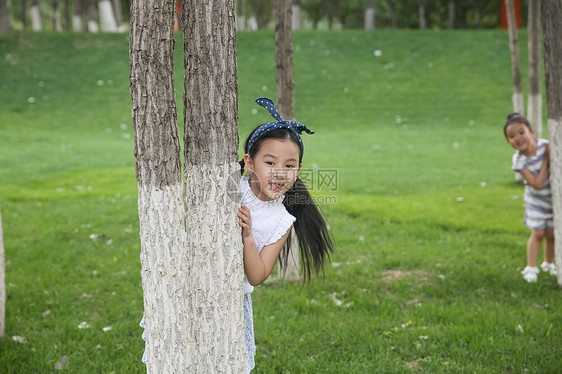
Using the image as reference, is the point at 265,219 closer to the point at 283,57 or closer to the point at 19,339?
the point at 19,339

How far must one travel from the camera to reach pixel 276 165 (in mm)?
2299

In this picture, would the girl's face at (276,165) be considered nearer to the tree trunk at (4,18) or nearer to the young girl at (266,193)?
the young girl at (266,193)

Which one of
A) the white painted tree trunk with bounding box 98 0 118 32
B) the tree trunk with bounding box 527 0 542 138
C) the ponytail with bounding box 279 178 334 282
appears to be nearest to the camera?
the ponytail with bounding box 279 178 334 282

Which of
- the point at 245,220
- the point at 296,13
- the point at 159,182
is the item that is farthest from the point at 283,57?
the point at 296,13

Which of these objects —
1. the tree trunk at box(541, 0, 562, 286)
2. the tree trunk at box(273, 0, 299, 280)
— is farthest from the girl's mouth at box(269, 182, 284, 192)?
the tree trunk at box(541, 0, 562, 286)

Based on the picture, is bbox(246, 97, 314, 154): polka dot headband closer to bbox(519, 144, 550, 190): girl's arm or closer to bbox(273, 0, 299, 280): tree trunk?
bbox(273, 0, 299, 280): tree trunk

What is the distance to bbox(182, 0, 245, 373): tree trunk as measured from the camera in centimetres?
202

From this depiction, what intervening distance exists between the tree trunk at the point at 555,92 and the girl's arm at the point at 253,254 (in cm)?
330

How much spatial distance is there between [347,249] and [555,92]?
276 cm

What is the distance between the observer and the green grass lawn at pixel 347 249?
12.2 ft

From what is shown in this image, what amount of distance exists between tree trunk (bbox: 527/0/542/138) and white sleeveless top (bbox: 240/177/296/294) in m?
7.06

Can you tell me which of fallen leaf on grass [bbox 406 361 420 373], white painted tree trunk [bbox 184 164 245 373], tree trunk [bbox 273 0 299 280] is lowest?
fallen leaf on grass [bbox 406 361 420 373]

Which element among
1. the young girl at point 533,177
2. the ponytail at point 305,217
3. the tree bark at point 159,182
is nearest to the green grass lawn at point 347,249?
the young girl at point 533,177

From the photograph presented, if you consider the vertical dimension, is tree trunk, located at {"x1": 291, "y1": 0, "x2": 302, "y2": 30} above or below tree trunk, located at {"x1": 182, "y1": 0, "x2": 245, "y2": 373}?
above
